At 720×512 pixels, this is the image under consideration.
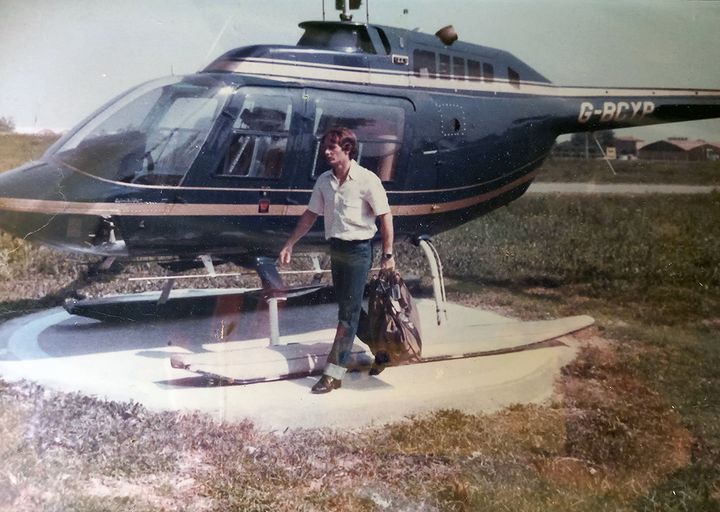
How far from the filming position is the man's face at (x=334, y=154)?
303 centimetres

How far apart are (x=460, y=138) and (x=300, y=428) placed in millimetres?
1673

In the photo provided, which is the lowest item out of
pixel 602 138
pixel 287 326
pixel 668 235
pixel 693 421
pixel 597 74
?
pixel 693 421

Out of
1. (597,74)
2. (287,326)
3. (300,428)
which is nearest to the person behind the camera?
(300,428)

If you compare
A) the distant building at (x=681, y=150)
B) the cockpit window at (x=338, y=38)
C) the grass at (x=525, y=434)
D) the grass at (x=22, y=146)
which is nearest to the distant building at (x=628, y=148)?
the distant building at (x=681, y=150)

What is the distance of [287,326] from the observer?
360cm

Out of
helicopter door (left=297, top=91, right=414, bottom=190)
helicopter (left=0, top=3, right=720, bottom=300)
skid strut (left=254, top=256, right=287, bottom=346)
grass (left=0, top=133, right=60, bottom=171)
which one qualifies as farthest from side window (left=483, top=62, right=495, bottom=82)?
grass (left=0, top=133, right=60, bottom=171)

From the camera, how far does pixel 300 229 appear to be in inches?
123

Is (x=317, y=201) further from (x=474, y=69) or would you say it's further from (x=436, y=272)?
(x=474, y=69)

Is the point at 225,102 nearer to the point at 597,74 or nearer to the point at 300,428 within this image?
the point at 300,428

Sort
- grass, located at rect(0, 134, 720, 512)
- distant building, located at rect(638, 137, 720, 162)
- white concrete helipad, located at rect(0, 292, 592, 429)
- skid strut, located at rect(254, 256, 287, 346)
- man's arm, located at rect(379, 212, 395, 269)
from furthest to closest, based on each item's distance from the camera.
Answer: skid strut, located at rect(254, 256, 287, 346), distant building, located at rect(638, 137, 720, 162), man's arm, located at rect(379, 212, 395, 269), white concrete helipad, located at rect(0, 292, 592, 429), grass, located at rect(0, 134, 720, 512)

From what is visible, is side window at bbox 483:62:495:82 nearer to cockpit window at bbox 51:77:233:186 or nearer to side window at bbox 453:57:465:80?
side window at bbox 453:57:465:80

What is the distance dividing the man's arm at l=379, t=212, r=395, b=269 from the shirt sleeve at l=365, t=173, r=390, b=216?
3 cm

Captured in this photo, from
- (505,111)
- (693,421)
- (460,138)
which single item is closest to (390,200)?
(460,138)

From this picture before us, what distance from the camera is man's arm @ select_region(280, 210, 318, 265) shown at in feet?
10.2
